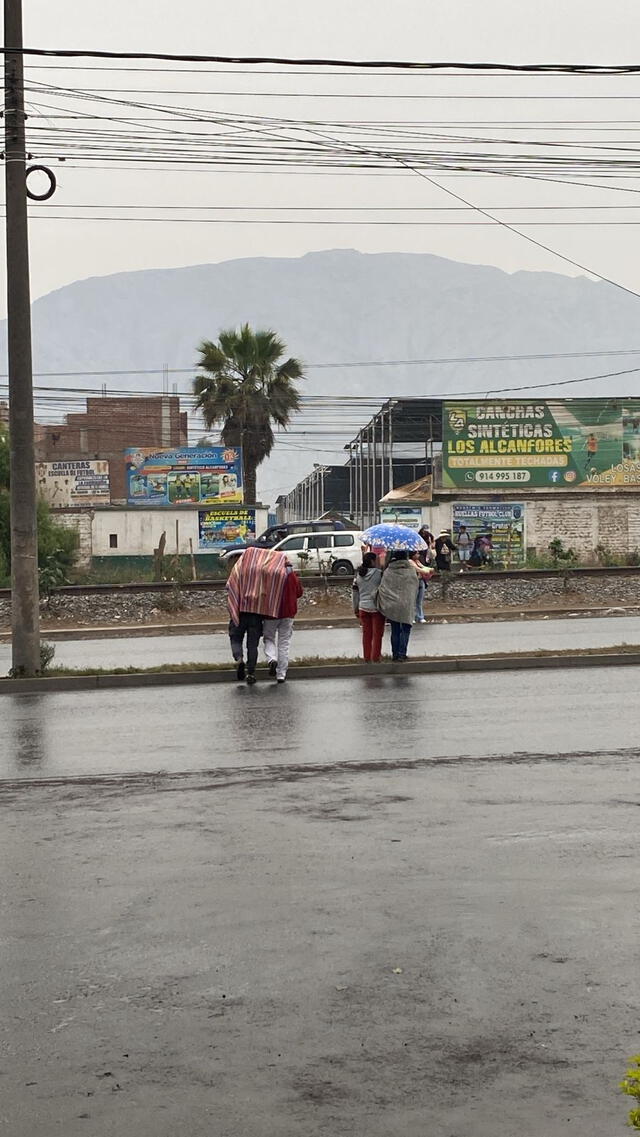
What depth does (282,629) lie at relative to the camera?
16.4m

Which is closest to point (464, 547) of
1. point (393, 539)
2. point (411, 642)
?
point (411, 642)

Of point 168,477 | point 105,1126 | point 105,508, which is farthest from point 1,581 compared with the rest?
point 105,1126

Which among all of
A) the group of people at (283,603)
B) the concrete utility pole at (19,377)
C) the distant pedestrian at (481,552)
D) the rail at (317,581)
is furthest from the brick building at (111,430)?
the group of people at (283,603)

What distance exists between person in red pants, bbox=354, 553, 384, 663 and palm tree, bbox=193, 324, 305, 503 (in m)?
39.2

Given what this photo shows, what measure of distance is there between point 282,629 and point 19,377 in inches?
171

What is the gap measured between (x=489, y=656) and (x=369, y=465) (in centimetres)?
5124

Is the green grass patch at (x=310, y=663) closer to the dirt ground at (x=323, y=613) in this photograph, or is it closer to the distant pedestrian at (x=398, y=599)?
the distant pedestrian at (x=398, y=599)

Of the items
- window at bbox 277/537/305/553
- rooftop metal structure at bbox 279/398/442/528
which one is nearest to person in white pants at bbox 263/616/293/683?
window at bbox 277/537/305/553

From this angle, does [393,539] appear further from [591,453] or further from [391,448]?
[391,448]

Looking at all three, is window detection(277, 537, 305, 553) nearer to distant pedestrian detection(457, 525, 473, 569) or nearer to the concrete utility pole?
distant pedestrian detection(457, 525, 473, 569)

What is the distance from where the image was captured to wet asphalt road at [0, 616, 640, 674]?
67.8 ft

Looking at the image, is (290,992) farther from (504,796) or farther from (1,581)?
(1,581)

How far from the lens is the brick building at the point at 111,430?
263 ft

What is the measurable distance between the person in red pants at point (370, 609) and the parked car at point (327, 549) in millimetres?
20154
